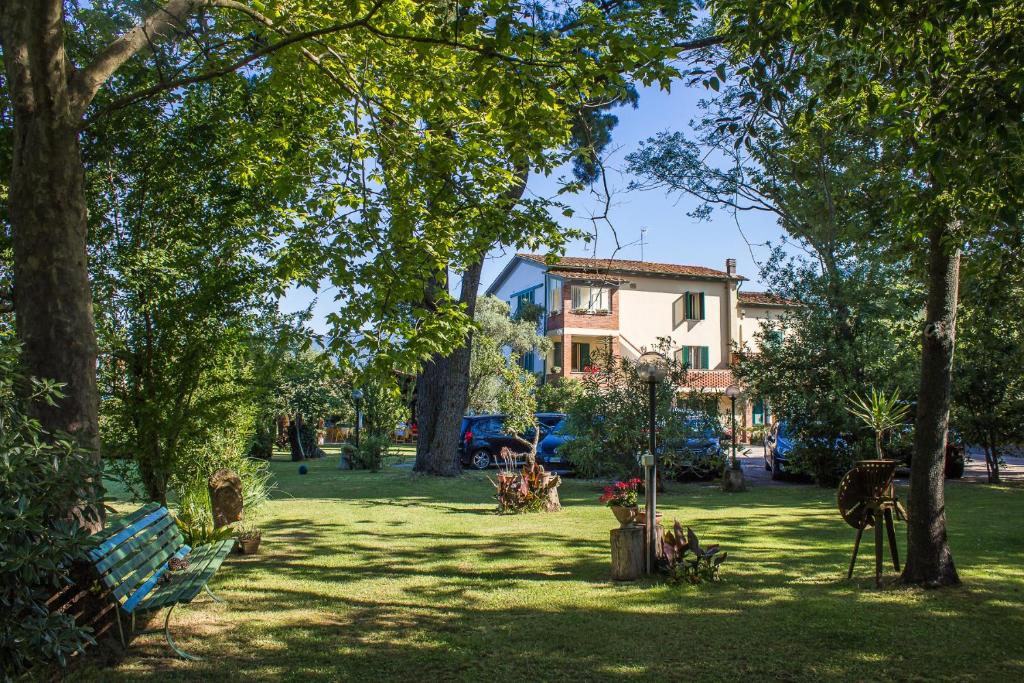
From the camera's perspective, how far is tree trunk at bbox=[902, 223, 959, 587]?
6.74 meters

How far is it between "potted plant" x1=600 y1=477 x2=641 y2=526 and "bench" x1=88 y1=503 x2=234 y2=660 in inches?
150

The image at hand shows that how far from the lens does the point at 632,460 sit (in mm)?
16750

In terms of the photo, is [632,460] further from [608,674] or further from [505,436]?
[608,674]

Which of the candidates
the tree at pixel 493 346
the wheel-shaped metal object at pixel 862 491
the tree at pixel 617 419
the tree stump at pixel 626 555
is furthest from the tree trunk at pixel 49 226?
the tree at pixel 493 346

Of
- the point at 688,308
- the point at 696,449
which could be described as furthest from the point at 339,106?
the point at 688,308

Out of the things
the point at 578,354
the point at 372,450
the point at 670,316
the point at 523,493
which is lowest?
the point at 523,493

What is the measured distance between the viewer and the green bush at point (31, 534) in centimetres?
370

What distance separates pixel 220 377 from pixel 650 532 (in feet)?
15.9

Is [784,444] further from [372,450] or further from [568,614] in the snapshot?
[568,614]

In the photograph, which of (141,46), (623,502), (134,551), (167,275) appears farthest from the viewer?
(623,502)

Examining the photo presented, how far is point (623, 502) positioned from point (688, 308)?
36.1 meters

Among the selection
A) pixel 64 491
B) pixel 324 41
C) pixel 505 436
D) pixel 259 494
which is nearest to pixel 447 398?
pixel 505 436

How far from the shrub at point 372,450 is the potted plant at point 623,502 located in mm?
14774

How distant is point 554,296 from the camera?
41.4 meters
